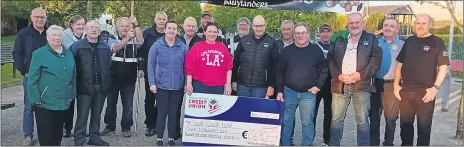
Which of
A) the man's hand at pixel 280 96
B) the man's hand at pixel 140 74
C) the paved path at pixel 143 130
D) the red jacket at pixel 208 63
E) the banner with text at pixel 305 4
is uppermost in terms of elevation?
the banner with text at pixel 305 4

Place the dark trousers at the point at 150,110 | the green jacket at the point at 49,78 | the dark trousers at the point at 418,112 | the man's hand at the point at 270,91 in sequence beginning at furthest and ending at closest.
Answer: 1. the dark trousers at the point at 150,110
2. the man's hand at the point at 270,91
3. the dark trousers at the point at 418,112
4. the green jacket at the point at 49,78

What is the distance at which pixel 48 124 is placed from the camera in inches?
206

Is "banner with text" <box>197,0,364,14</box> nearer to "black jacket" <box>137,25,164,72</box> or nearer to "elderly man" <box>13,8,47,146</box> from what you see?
"black jacket" <box>137,25,164,72</box>

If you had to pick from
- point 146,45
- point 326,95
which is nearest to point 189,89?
point 146,45

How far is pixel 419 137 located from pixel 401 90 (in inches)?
26.7

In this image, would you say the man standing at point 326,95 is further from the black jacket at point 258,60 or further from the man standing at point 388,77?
the black jacket at point 258,60

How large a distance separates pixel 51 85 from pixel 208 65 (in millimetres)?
1961

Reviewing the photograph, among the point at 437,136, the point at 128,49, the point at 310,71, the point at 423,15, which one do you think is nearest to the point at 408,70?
the point at 423,15

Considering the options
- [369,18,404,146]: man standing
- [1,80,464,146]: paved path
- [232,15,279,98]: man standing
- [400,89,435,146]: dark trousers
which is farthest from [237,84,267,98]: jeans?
[400,89,435,146]: dark trousers

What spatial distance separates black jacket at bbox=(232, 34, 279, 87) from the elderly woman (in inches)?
87.2

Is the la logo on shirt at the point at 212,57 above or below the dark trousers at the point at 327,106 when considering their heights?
above

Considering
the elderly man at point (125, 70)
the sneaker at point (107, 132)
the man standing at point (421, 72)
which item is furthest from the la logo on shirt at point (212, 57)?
the man standing at point (421, 72)

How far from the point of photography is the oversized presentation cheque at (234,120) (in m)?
5.82

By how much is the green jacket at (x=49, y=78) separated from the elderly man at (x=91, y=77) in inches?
23.1
